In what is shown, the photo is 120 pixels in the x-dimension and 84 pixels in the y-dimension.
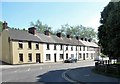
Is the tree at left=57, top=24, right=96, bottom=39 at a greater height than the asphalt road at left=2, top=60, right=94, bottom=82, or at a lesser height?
greater

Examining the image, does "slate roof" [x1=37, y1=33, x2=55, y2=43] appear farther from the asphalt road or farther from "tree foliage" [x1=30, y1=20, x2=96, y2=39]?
"tree foliage" [x1=30, y1=20, x2=96, y2=39]

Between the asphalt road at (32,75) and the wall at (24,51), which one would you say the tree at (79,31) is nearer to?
the wall at (24,51)

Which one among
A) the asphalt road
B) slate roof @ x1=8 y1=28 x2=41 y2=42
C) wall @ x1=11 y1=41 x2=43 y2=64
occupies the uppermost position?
slate roof @ x1=8 y1=28 x2=41 y2=42

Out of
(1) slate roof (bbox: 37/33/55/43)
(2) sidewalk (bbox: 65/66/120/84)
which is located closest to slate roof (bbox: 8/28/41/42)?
(1) slate roof (bbox: 37/33/55/43)

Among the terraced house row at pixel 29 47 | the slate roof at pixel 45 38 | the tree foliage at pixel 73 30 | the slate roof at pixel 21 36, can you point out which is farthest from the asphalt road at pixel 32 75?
the tree foliage at pixel 73 30

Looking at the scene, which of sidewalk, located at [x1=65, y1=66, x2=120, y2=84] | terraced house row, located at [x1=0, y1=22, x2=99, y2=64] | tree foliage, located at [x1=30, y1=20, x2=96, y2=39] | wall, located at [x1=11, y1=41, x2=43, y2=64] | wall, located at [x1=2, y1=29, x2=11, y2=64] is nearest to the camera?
sidewalk, located at [x1=65, y1=66, x2=120, y2=84]

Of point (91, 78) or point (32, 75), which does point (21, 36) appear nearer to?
point (32, 75)

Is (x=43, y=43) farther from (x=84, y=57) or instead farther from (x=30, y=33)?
(x=84, y=57)

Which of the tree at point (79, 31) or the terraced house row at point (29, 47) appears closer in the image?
the terraced house row at point (29, 47)

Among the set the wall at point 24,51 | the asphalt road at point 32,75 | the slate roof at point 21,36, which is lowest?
the asphalt road at point 32,75

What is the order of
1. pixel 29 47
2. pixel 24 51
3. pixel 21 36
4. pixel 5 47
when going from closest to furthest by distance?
pixel 5 47 < pixel 24 51 < pixel 21 36 < pixel 29 47

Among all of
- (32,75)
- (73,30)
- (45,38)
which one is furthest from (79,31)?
(32,75)

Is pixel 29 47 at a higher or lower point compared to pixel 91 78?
higher

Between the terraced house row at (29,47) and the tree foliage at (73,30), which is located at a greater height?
the tree foliage at (73,30)
